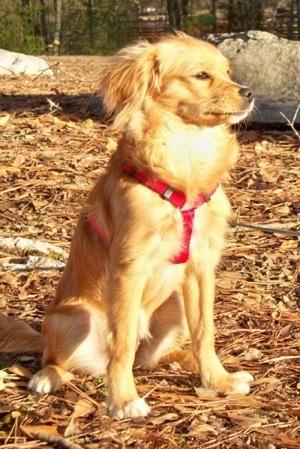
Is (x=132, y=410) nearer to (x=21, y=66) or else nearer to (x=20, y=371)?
(x=20, y=371)

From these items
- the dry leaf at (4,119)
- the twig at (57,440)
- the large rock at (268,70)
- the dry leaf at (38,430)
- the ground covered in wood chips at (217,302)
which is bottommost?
the dry leaf at (4,119)

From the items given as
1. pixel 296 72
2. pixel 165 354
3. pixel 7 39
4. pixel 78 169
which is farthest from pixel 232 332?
pixel 7 39

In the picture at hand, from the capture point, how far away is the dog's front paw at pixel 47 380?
3383 mm

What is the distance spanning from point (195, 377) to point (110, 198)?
0.97 meters

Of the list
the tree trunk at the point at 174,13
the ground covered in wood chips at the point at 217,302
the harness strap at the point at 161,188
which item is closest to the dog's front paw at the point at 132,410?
the ground covered in wood chips at the point at 217,302

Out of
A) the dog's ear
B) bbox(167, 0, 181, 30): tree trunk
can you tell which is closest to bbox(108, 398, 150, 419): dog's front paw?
the dog's ear

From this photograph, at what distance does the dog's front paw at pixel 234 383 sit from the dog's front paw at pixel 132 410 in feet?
1.36

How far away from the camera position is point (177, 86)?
367cm

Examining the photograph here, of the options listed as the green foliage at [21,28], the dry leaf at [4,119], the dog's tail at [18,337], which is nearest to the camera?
the dog's tail at [18,337]

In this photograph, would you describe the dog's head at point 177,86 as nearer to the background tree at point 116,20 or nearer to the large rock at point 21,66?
the large rock at point 21,66

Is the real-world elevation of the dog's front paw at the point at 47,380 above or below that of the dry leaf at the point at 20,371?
above

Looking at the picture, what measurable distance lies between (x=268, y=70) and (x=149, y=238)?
6079 millimetres

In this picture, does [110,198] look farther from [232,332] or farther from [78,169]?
[78,169]

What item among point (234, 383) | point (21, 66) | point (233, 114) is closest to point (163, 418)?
point (234, 383)
